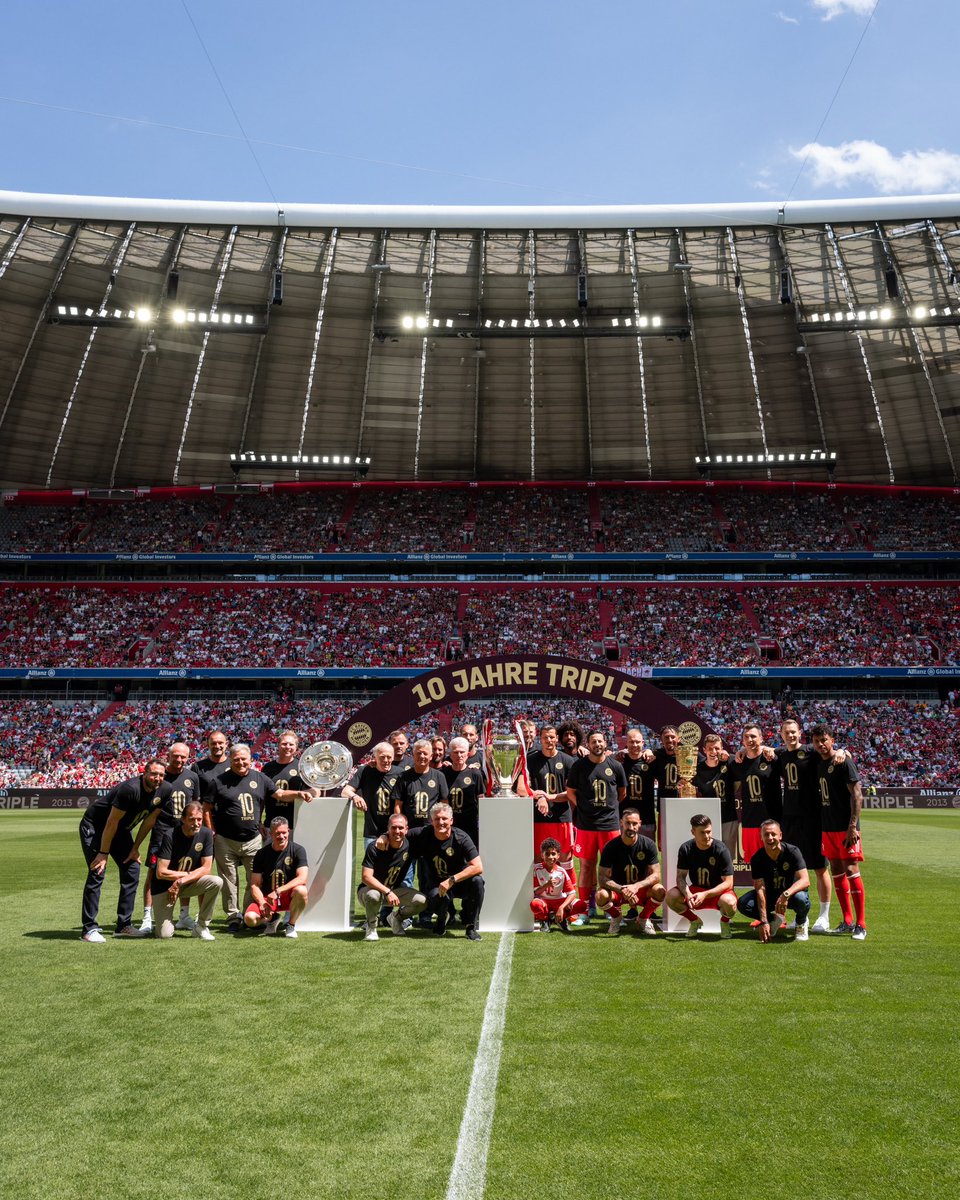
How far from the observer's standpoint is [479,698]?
32.3 m

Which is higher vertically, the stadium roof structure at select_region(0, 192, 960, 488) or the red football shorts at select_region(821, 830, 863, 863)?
the stadium roof structure at select_region(0, 192, 960, 488)

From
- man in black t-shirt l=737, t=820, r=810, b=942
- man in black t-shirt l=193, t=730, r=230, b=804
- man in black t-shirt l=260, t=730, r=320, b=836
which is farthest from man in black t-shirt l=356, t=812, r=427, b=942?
man in black t-shirt l=737, t=820, r=810, b=942

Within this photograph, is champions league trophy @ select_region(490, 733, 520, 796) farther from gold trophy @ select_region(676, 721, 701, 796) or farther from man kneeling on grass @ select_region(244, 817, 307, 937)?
man kneeling on grass @ select_region(244, 817, 307, 937)

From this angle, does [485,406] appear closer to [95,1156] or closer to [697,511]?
[697,511]

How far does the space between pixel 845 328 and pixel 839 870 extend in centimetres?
2734

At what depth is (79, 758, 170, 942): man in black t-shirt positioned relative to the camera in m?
9.41

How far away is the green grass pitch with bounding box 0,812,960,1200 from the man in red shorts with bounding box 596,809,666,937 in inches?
19.8

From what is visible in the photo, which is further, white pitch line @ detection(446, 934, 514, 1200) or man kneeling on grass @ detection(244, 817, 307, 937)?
man kneeling on grass @ detection(244, 817, 307, 937)

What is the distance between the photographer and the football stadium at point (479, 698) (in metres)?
4.94

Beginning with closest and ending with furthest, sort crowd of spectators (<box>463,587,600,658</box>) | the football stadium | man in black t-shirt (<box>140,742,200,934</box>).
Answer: the football stadium < man in black t-shirt (<box>140,742,200,934</box>) < crowd of spectators (<box>463,587,600,658</box>)

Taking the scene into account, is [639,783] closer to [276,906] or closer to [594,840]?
[594,840]

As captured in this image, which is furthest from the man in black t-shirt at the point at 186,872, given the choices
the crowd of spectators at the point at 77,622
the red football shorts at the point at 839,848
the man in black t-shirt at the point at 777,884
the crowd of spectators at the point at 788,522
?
the crowd of spectators at the point at 788,522

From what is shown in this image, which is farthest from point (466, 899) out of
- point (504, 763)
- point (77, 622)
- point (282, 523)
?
point (282, 523)

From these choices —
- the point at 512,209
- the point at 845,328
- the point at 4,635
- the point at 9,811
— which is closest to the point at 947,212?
the point at 845,328
